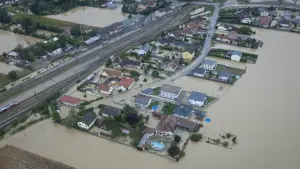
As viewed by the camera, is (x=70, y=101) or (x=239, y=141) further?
(x=70, y=101)

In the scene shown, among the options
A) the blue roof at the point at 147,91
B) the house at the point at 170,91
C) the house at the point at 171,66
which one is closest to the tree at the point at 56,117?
the blue roof at the point at 147,91

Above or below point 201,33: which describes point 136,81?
below

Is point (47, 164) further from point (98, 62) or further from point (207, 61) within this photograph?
point (207, 61)

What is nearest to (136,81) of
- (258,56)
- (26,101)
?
(26,101)

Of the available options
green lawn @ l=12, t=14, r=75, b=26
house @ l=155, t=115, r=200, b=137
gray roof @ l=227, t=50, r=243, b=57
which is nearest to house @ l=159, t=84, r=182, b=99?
house @ l=155, t=115, r=200, b=137

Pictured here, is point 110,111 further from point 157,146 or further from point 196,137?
point 196,137

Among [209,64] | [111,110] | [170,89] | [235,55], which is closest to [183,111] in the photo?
[170,89]
